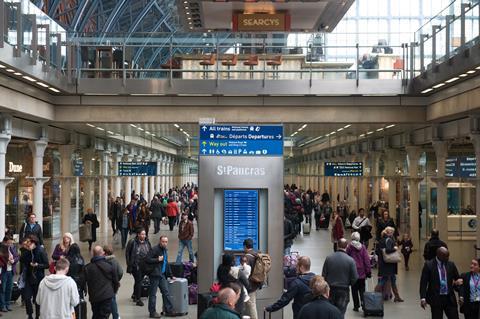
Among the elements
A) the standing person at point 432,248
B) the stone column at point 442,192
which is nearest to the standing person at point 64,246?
the standing person at point 432,248

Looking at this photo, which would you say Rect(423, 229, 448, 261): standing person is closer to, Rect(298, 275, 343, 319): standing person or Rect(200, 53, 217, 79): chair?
Rect(298, 275, 343, 319): standing person

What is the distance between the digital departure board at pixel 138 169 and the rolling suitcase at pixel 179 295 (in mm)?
17136

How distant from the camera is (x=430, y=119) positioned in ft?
74.8

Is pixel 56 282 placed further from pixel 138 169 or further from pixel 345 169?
pixel 345 169

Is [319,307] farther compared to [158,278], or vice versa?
[158,278]

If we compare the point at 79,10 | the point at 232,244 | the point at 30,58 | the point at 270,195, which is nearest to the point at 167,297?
the point at 232,244

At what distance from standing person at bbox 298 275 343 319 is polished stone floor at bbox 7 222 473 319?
7133 mm

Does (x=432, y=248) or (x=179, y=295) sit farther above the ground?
(x=432, y=248)

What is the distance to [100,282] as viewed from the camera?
1167cm

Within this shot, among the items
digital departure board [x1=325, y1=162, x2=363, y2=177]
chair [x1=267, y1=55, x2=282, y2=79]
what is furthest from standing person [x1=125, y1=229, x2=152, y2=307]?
digital departure board [x1=325, y1=162, x2=363, y2=177]

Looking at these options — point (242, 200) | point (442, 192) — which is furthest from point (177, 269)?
point (442, 192)

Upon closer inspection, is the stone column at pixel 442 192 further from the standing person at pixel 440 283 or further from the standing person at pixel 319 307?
the standing person at pixel 319 307

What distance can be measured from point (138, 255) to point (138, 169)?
1721 centimetres

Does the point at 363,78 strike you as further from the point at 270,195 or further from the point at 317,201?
the point at 317,201
